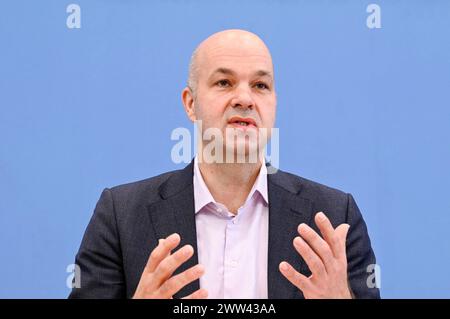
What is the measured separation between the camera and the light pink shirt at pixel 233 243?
1.47 metres

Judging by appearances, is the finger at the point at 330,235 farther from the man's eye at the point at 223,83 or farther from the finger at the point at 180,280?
the man's eye at the point at 223,83

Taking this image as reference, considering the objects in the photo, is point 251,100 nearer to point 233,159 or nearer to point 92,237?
point 233,159

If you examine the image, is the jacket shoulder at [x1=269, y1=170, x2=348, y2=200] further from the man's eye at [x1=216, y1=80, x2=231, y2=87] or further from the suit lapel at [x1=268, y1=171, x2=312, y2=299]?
the man's eye at [x1=216, y1=80, x2=231, y2=87]

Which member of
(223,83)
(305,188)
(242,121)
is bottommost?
(305,188)

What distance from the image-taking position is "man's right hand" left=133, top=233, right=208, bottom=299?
117cm

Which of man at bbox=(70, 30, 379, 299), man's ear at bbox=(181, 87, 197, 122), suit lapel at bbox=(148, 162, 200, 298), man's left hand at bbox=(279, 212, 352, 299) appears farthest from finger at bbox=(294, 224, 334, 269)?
man's ear at bbox=(181, 87, 197, 122)

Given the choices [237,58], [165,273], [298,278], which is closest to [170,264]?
[165,273]

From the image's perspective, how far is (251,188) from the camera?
5.23 ft

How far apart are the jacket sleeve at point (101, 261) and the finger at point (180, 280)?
0.95 ft

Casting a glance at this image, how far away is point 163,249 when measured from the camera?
1188 millimetres

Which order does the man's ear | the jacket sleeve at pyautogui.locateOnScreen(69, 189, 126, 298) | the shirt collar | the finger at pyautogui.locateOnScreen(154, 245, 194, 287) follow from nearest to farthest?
the finger at pyautogui.locateOnScreen(154, 245, 194, 287)
the jacket sleeve at pyautogui.locateOnScreen(69, 189, 126, 298)
the shirt collar
the man's ear

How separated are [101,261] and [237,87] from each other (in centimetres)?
51

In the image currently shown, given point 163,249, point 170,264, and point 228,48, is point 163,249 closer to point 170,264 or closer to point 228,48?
point 170,264
